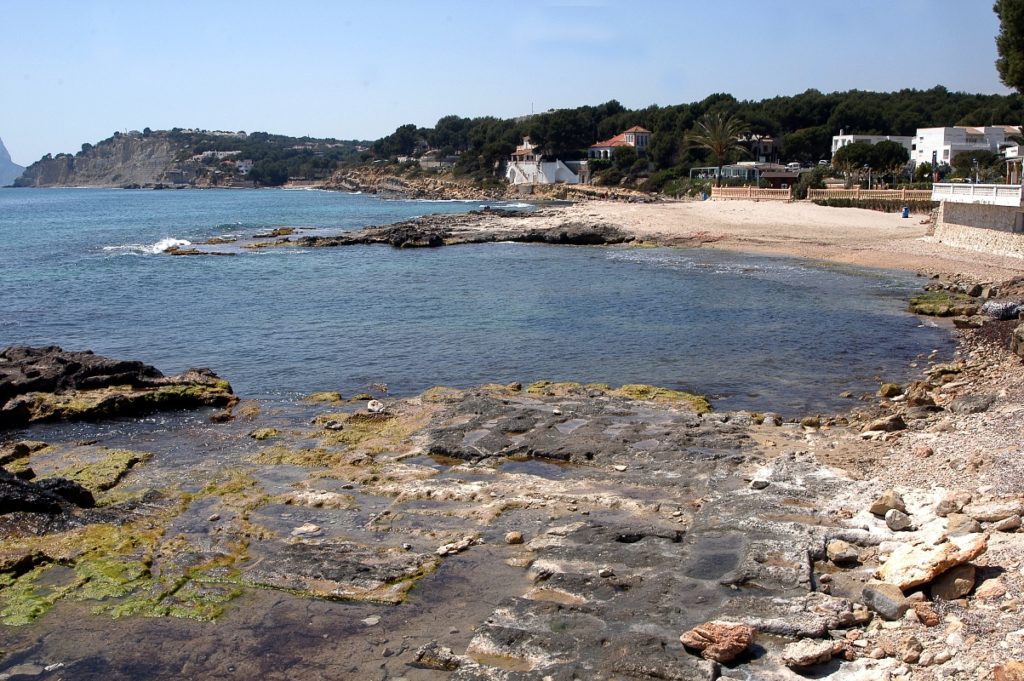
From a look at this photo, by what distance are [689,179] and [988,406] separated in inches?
3268

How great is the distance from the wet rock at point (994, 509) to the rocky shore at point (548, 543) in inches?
1.8

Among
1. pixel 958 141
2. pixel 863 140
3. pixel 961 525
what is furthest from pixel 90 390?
pixel 863 140

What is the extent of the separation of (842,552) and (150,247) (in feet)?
194

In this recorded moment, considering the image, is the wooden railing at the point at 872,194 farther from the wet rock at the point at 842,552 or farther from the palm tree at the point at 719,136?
the wet rock at the point at 842,552

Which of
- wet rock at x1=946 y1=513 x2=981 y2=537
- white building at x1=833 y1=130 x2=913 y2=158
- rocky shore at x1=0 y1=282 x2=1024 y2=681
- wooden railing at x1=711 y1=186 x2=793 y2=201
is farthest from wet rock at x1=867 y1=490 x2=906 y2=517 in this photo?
white building at x1=833 y1=130 x2=913 y2=158

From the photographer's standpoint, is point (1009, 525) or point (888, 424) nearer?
point (1009, 525)

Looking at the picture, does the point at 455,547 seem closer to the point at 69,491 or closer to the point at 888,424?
the point at 69,491

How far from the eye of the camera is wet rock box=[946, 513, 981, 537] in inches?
389

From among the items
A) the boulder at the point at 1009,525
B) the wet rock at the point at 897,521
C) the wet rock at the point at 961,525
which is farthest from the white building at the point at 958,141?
the boulder at the point at 1009,525

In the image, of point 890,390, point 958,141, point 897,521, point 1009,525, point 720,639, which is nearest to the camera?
point 720,639

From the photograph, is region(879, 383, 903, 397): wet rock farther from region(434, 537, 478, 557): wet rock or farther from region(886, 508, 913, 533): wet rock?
region(434, 537, 478, 557): wet rock

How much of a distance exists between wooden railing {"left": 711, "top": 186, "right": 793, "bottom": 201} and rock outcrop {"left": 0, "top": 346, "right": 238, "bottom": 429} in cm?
5920

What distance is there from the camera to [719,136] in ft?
314

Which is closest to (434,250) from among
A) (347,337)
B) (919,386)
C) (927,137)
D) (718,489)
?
(347,337)
